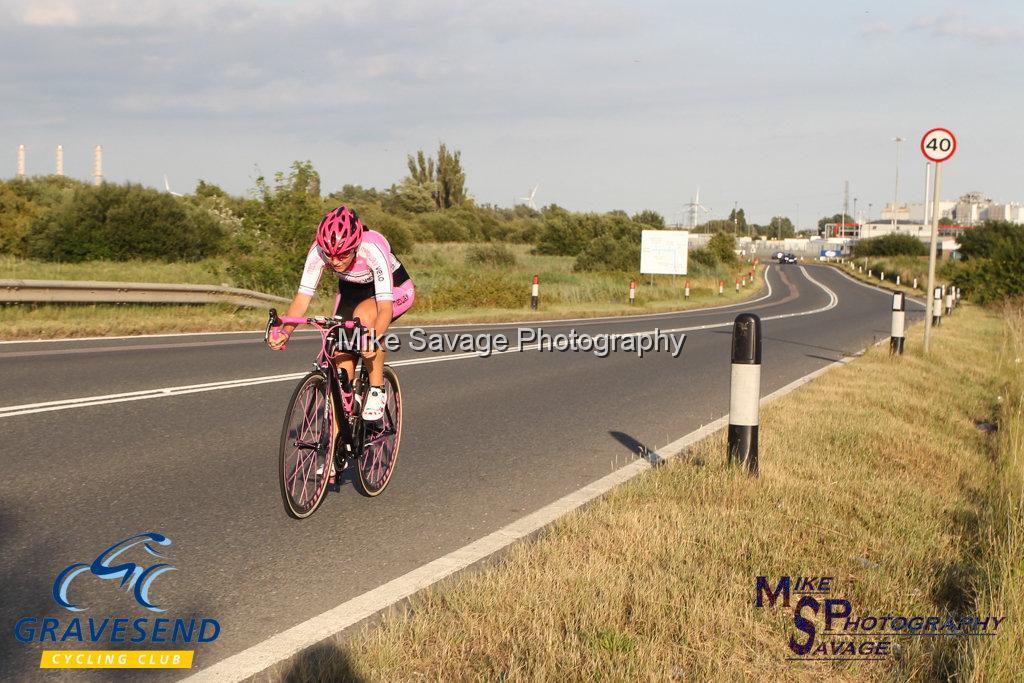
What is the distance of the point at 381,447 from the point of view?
5762mm

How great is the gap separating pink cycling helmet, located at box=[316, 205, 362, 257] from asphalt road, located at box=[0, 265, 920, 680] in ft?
5.05

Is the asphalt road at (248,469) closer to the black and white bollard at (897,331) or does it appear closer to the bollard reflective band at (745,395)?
the bollard reflective band at (745,395)

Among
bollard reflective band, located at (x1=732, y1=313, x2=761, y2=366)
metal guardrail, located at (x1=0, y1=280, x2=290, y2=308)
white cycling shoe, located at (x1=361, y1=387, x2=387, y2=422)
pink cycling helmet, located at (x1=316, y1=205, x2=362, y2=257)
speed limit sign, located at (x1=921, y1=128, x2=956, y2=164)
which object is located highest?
speed limit sign, located at (x1=921, y1=128, x2=956, y2=164)

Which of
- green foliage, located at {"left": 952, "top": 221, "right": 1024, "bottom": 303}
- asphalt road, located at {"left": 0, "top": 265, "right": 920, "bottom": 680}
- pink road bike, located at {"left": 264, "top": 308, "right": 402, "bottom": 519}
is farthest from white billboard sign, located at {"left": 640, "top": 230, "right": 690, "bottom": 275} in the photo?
pink road bike, located at {"left": 264, "top": 308, "right": 402, "bottom": 519}

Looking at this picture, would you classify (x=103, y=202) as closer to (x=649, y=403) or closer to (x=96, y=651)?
(x=649, y=403)

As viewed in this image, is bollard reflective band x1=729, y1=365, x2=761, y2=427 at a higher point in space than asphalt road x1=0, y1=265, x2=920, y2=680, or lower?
higher

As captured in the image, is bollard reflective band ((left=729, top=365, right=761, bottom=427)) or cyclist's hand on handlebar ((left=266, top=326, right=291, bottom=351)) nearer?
cyclist's hand on handlebar ((left=266, top=326, right=291, bottom=351))

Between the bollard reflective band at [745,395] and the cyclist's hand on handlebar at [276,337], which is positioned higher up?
the cyclist's hand on handlebar at [276,337]

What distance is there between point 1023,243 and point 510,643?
39892mm

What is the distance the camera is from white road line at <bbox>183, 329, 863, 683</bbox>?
322cm

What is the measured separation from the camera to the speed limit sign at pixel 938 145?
13.6 metres

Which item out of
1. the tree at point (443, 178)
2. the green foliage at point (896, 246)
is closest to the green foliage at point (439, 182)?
the tree at point (443, 178)

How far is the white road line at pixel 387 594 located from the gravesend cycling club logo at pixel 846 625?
1.44m

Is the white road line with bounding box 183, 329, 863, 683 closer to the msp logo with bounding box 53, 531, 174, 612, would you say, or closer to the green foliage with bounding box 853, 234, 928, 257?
the msp logo with bounding box 53, 531, 174, 612
